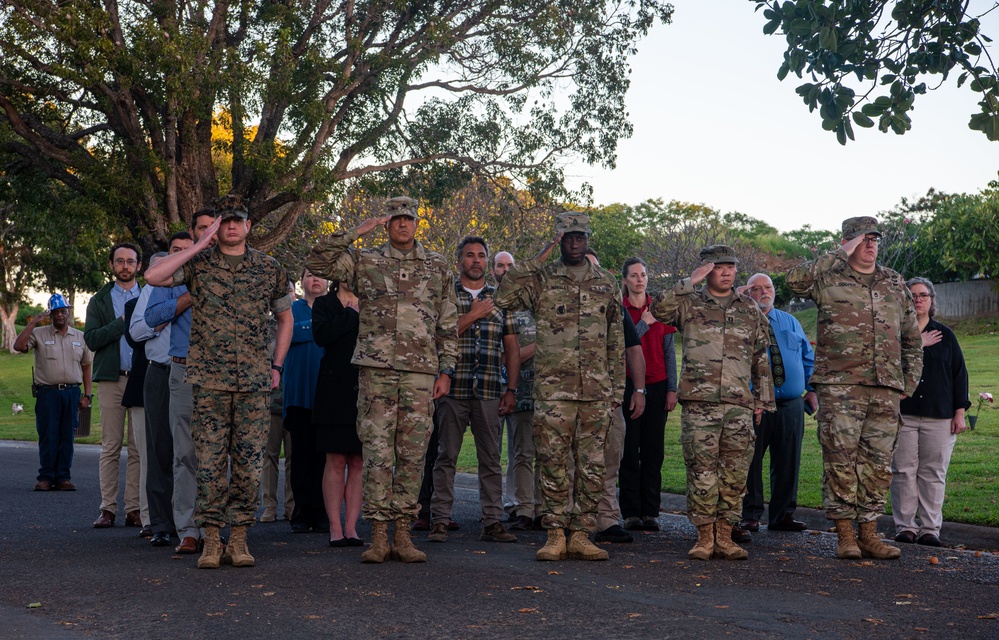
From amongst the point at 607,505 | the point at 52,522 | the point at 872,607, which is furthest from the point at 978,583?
the point at 52,522

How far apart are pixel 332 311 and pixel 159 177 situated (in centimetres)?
1438

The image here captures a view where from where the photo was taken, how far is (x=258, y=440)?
24.2 feet

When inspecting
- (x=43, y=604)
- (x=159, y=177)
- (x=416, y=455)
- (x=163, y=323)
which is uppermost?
(x=159, y=177)

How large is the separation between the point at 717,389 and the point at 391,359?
235 cm

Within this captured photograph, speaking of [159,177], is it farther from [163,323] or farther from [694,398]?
[694,398]

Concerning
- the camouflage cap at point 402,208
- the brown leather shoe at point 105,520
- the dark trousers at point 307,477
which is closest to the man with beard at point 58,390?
the brown leather shoe at point 105,520

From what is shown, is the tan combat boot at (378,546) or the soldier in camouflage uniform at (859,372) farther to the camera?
the soldier in camouflage uniform at (859,372)

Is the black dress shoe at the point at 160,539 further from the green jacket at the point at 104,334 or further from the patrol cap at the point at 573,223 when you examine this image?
the patrol cap at the point at 573,223

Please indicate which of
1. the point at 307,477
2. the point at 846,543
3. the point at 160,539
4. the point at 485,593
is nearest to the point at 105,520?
the point at 160,539

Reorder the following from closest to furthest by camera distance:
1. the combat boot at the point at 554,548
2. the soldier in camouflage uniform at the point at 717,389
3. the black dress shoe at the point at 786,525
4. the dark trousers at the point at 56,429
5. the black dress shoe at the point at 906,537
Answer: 1. the combat boot at the point at 554,548
2. the soldier in camouflage uniform at the point at 717,389
3. the black dress shoe at the point at 906,537
4. the black dress shoe at the point at 786,525
5. the dark trousers at the point at 56,429

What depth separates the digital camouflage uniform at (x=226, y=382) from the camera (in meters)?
7.27

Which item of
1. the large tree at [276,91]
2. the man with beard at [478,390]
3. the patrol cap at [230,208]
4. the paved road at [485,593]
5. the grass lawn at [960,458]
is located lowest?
the paved road at [485,593]

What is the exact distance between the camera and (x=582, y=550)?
25.1ft

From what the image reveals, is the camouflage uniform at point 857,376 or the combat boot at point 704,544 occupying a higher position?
the camouflage uniform at point 857,376
